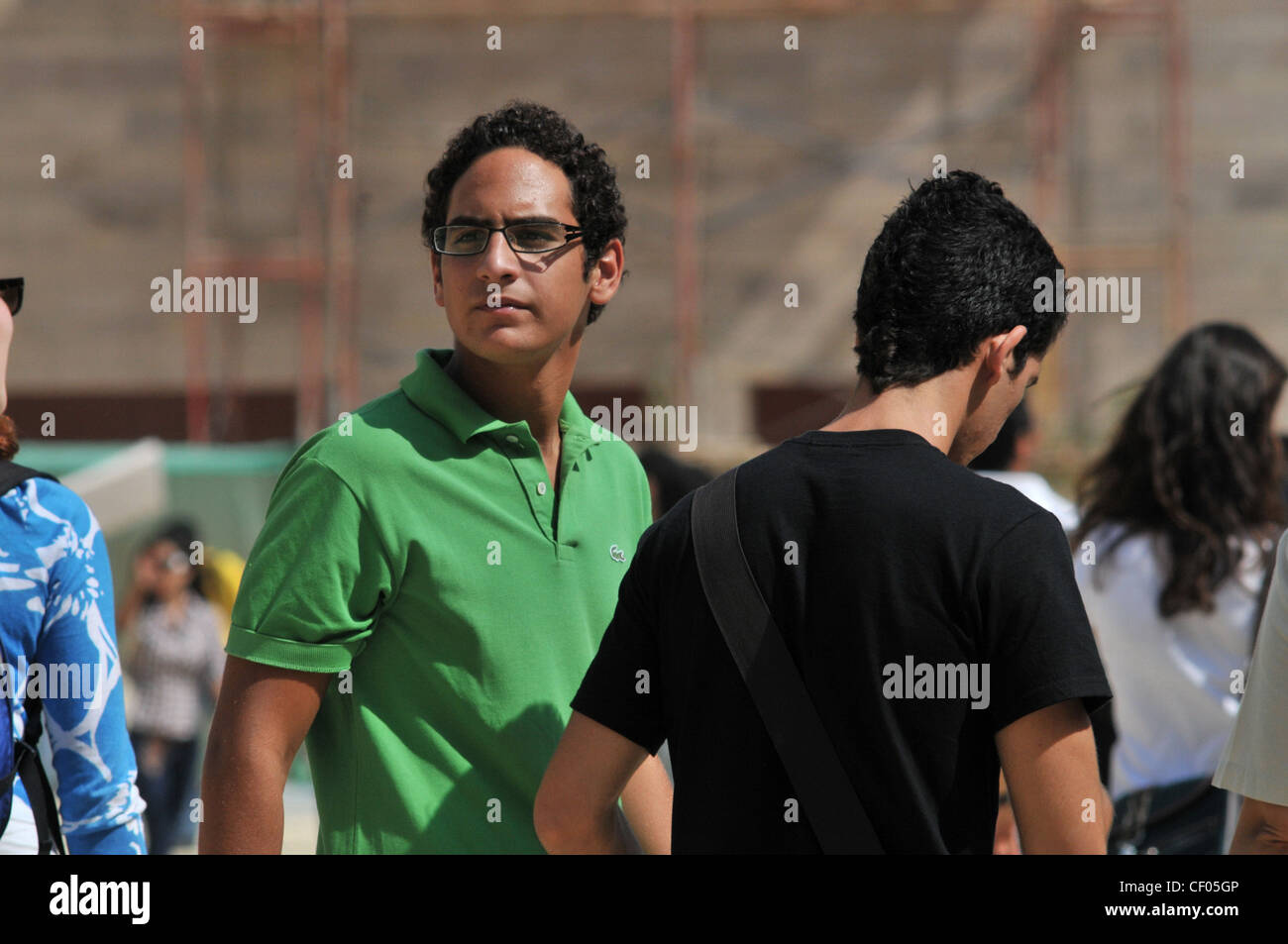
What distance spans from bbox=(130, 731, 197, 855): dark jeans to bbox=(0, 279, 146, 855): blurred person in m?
5.13

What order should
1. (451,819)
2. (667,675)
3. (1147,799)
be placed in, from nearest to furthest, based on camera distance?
1. (667,675)
2. (451,819)
3. (1147,799)

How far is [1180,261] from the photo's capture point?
10625 mm

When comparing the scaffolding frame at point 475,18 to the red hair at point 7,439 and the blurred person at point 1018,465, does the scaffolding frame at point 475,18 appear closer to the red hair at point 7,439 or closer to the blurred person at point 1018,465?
the blurred person at point 1018,465

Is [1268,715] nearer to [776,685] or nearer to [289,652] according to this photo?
[776,685]

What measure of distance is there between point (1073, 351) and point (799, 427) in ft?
6.51

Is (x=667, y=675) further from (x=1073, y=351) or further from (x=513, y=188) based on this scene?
(x=1073, y=351)

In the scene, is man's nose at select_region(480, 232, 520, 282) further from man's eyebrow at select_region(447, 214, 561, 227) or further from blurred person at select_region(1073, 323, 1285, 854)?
blurred person at select_region(1073, 323, 1285, 854)

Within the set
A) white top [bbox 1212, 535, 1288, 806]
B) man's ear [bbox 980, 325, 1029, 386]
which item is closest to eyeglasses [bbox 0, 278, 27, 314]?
man's ear [bbox 980, 325, 1029, 386]

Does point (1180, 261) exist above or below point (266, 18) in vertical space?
below

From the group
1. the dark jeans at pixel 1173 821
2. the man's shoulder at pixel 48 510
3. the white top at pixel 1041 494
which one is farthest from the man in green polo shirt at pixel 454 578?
the white top at pixel 1041 494

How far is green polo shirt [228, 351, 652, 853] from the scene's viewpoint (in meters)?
1.86

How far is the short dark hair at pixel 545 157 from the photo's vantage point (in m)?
2.05
